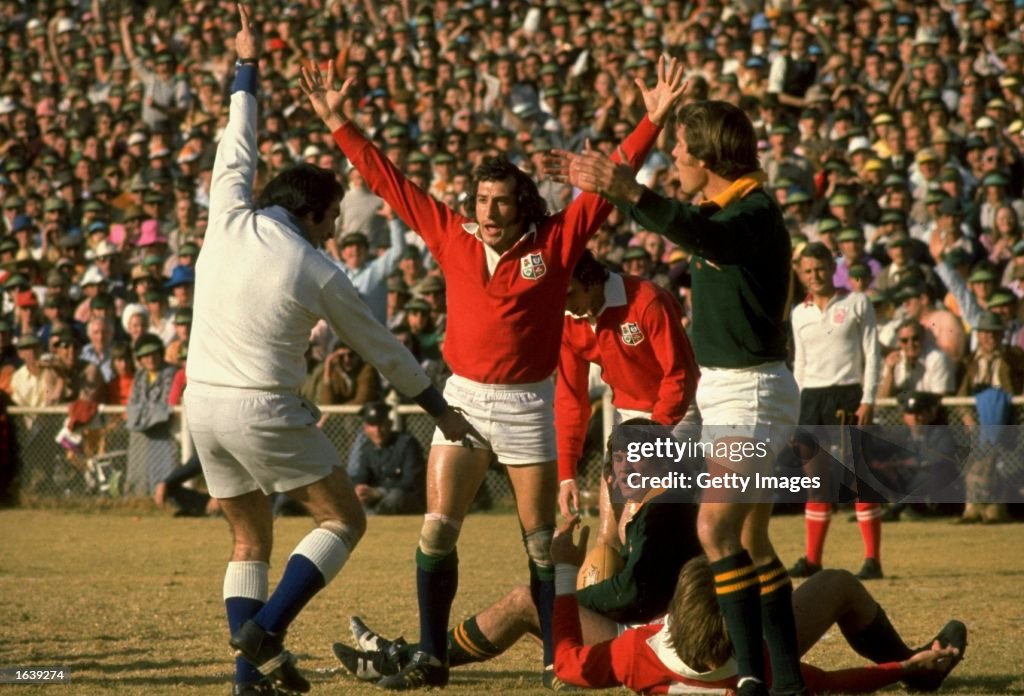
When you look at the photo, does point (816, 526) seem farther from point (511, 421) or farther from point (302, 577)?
point (302, 577)

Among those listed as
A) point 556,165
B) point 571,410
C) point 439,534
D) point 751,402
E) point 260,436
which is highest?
point 556,165

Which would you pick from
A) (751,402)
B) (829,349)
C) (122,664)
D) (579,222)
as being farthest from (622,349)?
(829,349)

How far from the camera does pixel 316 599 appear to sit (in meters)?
9.21

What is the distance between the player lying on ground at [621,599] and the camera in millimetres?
6695

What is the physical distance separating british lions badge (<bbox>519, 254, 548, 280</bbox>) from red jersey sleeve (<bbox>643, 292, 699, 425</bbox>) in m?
1.17

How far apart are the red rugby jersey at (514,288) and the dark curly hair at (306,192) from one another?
65 cm

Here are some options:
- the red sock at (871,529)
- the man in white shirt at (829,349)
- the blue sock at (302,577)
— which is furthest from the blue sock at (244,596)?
the man in white shirt at (829,349)

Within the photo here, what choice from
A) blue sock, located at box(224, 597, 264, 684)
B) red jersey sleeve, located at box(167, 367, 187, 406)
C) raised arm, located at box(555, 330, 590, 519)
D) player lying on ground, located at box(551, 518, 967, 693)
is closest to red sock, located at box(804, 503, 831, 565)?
raised arm, located at box(555, 330, 590, 519)

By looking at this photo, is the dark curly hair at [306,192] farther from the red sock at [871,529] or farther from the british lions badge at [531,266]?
the red sock at [871,529]

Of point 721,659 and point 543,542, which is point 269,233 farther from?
point 721,659

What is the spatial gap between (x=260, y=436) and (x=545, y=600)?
145cm

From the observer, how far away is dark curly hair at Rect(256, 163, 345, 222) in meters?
6.26

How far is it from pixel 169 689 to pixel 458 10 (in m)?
15.4

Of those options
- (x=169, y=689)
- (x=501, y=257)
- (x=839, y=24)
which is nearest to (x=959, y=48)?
(x=839, y=24)
